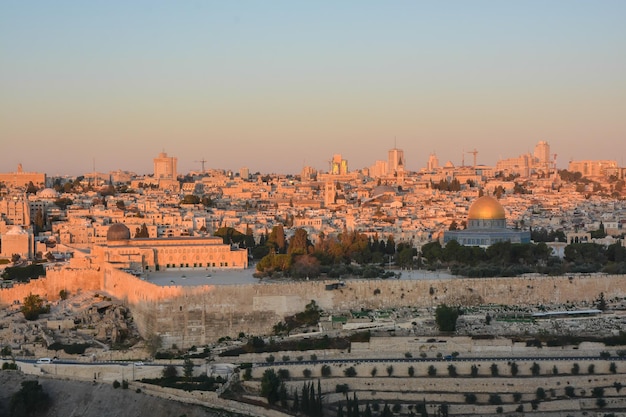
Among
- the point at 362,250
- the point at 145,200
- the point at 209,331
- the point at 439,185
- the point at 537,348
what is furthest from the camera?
the point at 439,185

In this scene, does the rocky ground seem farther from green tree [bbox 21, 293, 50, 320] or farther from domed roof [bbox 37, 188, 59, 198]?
domed roof [bbox 37, 188, 59, 198]

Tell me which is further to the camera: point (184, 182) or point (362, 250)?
point (184, 182)

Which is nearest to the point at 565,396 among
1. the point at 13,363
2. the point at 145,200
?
the point at 13,363

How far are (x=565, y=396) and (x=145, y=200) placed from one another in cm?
4667

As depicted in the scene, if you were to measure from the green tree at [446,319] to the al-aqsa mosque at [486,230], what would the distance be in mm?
15084

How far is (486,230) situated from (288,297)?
16.5 meters

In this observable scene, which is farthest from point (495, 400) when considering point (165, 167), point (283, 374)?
point (165, 167)

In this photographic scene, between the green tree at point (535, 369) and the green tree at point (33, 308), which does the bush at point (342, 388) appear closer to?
the green tree at point (535, 369)

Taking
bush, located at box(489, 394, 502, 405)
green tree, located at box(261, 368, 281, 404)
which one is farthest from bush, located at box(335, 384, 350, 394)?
bush, located at box(489, 394, 502, 405)

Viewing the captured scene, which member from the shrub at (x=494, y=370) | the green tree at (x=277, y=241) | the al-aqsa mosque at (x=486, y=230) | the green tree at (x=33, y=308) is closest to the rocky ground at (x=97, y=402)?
the shrub at (x=494, y=370)

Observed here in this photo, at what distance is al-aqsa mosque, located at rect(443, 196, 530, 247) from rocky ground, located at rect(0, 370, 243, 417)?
20.9m

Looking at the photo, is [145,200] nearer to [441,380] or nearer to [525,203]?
[525,203]

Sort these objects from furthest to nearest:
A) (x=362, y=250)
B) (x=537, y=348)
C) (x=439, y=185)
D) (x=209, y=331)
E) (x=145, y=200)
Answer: (x=439, y=185), (x=145, y=200), (x=362, y=250), (x=209, y=331), (x=537, y=348)

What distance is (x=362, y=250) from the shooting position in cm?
3988
